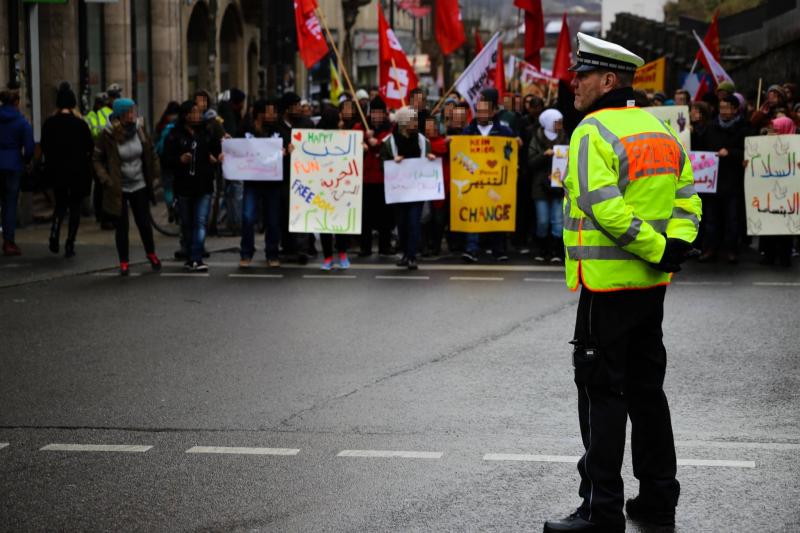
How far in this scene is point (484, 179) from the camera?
16141 mm

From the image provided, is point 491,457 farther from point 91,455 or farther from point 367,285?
point 367,285

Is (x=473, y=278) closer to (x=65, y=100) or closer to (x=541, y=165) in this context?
(x=541, y=165)

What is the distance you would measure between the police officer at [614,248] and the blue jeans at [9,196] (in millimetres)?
11507

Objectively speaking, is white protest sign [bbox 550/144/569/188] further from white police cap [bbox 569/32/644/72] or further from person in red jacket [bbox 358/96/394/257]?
white police cap [bbox 569/32/644/72]

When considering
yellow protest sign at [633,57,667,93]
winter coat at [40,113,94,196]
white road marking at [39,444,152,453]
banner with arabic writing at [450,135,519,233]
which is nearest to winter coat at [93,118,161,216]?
winter coat at [40,113,94,196]

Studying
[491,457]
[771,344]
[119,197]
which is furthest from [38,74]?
[491,457]

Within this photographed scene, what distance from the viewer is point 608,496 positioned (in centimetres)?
518

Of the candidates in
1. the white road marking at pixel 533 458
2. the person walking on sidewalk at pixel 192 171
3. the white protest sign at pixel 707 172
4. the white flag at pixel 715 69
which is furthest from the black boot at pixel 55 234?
the white road marking at pixel 533 458

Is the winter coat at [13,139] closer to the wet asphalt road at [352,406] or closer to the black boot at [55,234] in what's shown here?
the black boot at [55,234]

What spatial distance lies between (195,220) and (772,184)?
6.32 metres

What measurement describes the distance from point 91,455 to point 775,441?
329 centimetres

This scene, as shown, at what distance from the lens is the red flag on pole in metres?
18.1

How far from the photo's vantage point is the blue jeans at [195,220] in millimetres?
14242

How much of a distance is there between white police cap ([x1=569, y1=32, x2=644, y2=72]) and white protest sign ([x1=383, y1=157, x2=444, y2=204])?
965 cm
